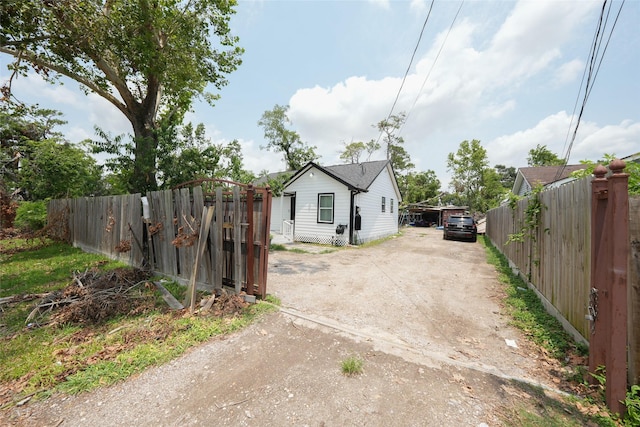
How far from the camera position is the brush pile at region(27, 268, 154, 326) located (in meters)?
3.77

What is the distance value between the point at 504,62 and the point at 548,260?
5.54 metres

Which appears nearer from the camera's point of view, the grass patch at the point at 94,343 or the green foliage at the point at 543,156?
the grass patch at the point at 94,343

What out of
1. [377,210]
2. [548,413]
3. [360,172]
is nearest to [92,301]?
[548,413]

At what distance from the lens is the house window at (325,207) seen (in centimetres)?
1295

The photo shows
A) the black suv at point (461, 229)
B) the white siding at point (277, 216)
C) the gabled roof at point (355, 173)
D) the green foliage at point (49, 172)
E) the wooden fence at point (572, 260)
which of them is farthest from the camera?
the white siding at point (277, 216)

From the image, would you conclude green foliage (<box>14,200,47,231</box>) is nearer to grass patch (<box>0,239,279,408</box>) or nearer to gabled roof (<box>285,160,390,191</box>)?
grass patch (<box>0,239,279,408</box>)

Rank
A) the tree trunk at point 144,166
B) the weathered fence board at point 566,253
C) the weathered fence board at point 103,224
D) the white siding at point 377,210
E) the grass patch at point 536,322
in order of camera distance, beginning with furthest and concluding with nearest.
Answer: the white siding at point 377,210, the tree trunk at point 144,166, the weathered fence board at point 103,224, the grass patch at point 536,322, the weathered fence board at point 566,253

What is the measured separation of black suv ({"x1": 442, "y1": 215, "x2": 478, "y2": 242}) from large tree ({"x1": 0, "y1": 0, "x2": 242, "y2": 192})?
1535cm

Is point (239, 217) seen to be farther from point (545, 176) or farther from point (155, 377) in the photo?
point (545, 176)

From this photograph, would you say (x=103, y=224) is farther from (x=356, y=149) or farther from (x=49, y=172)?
(x=356, y=149)

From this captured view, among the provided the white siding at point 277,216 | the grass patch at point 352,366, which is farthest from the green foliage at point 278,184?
the grass patch at point 352,366

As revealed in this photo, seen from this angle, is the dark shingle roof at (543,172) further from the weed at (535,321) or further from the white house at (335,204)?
the weed at (535,321)

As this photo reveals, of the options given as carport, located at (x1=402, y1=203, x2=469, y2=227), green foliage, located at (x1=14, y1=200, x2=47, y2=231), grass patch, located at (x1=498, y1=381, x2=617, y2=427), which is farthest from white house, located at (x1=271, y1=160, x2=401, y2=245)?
carport, located at (x1=402, y1=203, x2=469, y2=227)

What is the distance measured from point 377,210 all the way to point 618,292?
1324 cm
